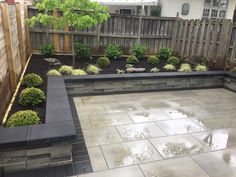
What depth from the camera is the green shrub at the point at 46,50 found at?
738 centimetres

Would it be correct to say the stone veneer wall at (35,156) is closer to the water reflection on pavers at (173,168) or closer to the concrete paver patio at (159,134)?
the concrete paver patio at (159,134)

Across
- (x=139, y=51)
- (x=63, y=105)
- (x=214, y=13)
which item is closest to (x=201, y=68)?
(x=139, y=51)

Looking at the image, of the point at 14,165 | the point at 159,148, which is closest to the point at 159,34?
the point at 159,148

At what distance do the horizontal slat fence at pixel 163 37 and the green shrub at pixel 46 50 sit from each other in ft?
1.39

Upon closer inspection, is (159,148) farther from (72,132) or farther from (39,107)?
(39,107)

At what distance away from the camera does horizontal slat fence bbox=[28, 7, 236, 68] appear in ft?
22.6

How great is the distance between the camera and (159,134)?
3859 mm

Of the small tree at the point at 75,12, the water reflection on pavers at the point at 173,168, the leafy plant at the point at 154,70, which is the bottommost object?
the water reflection on pavers at the point at 173,168

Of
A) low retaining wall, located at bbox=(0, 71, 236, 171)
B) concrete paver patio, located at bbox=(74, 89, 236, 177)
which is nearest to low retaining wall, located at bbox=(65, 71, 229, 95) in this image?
low retaining wall, located at bbox=(0, 71, 236, 171)

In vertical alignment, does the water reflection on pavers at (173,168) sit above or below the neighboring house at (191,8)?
below

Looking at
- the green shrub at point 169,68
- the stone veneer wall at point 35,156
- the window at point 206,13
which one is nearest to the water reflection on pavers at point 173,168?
the stone veneer wall at point 35,156

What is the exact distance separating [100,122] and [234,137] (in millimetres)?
2495

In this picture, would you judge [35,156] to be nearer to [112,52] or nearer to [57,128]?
[57,128]

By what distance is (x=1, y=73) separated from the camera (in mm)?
3582
